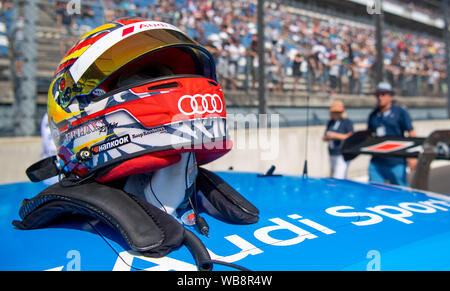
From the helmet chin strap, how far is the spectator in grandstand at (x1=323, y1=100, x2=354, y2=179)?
4468mm

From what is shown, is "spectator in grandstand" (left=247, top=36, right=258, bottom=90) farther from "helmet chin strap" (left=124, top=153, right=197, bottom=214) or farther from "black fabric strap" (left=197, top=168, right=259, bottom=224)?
"helmet chin strap" (left=124, top=153, right=197, bottom=214)

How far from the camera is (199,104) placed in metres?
1.26

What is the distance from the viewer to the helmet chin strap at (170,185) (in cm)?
135

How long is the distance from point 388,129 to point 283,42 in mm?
4540

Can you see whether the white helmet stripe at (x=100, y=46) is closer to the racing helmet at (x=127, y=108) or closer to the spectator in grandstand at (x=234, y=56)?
the racing helmet at (x=127, y=108)

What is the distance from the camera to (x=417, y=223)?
1318 millimetres

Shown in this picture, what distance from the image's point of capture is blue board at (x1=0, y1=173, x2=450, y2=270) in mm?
1001

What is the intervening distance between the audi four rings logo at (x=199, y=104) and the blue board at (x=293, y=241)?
420mm

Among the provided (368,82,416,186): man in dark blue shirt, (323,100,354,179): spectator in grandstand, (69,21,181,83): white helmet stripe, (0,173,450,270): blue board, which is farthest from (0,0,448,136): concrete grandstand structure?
(323,100,354,179): spectator in grandstand

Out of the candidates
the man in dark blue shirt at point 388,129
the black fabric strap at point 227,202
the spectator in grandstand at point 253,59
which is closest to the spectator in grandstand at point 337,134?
the man in dark blue shirt at point 388,129

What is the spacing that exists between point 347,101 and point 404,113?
4970 mm

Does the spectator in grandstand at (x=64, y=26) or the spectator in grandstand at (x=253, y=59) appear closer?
the spectator in grandstand at (x=64, y=26)
